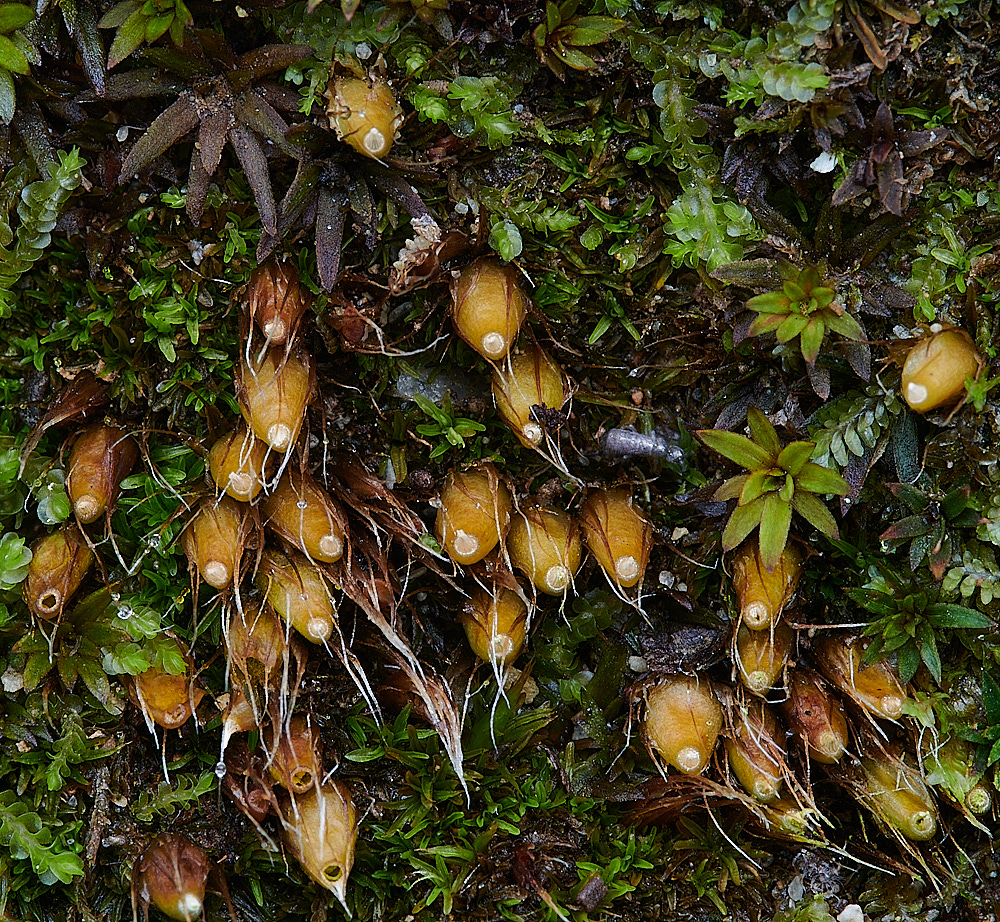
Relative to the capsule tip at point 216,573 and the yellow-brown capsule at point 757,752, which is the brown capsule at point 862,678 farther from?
the capsule tip at point 216,573

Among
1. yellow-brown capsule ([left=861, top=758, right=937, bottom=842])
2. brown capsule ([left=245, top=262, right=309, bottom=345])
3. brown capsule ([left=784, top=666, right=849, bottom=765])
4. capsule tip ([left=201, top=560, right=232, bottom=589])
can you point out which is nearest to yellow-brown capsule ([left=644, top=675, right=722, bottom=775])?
brown capsule ([left=784, top=666, right=849, bottom=765])

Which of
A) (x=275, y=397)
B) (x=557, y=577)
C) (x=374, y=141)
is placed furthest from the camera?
(x=557, y=577)

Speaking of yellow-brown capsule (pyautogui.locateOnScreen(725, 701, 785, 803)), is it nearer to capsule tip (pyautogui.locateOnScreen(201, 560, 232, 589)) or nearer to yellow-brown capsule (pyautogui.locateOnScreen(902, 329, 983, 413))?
yellow-brown capsule (pyautogui.locateOnScreen(902, 329, 983, 413))

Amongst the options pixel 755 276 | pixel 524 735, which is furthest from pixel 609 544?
pixel 755 276

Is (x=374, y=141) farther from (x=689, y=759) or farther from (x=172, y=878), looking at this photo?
(x=172, y=878)

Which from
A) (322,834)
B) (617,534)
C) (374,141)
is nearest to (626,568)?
(617,534)

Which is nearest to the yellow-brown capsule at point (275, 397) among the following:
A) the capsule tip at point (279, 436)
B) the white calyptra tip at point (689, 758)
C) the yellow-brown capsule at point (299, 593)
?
the capsule tip at point (279, 436)

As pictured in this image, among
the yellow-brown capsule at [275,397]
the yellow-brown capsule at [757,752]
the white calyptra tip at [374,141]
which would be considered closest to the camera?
the white calyptra tip at [374,141]
